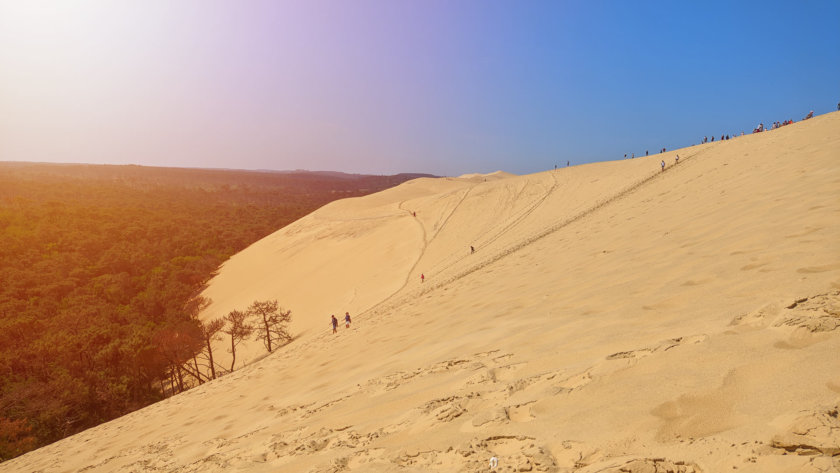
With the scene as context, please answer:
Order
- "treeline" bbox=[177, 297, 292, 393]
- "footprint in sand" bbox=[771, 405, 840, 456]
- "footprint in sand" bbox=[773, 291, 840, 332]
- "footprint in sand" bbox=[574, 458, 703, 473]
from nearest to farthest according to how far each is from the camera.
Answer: "footprint in sand" bbox=[771, 405, 840, 456]
"footprint in sand" bbox=[574, 458, 703, 473]
"footprint in sand" bbox=[773, 291, 840, 332]
"treeline" bbox=[177, 297, 292, 393]

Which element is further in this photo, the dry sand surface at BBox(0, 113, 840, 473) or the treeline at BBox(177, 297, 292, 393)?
the treeline at BBox(177, 297, 292, 393)

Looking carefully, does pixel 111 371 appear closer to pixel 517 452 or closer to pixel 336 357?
pixel 336 357

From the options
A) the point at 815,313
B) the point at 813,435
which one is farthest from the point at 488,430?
the point at 815,313

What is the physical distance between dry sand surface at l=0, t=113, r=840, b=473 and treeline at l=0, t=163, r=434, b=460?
5741mm

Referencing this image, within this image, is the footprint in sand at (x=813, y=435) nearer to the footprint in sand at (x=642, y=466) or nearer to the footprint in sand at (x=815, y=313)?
the footprint in sand at (x=642, y=466)

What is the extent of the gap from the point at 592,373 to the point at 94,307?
25.0 m

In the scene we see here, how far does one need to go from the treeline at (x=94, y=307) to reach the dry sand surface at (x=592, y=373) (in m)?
5.74

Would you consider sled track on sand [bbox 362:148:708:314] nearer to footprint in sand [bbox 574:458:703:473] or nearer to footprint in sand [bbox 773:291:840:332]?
footprint in sand [bbox 773:291:840:332]

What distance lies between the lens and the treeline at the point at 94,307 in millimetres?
11438

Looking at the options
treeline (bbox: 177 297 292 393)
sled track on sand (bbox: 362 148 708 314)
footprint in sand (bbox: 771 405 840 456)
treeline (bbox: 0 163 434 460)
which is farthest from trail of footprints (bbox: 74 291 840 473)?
treeline (bbox: 177 297 292 393)

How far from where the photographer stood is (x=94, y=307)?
20219 mm

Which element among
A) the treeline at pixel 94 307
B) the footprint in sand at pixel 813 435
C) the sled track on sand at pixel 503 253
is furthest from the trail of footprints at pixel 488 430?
the treeline at pixel 94 307

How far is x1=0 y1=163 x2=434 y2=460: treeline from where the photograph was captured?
11.4 meters

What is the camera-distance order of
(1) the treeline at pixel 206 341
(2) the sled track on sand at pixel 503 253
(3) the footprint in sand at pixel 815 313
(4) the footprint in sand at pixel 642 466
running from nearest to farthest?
(4) the footprint in sand at pixel 642 466 < (3) the footprint in sand at pixel 815 313 < (2) the sled track on sand at pixel 503 253 < (1) the treeline at pixel 206 341
